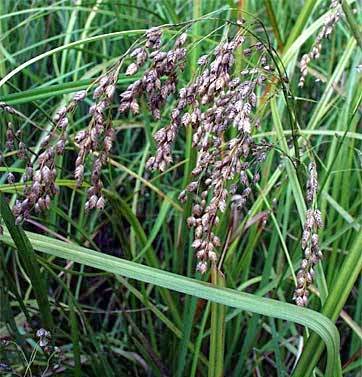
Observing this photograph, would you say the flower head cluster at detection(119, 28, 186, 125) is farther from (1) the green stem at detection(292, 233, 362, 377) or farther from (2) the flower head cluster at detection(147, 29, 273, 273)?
(1) the green stem at detection(292, 233, 362, 377)

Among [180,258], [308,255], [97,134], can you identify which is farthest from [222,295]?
[180,258]

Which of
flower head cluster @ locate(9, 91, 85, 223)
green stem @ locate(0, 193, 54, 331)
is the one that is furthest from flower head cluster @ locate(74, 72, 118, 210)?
green stem @ locate(0, 193, 54, 331)

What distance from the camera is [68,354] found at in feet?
4.05

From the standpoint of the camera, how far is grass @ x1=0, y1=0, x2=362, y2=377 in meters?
0.81

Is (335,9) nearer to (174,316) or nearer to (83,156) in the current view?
(83,156)

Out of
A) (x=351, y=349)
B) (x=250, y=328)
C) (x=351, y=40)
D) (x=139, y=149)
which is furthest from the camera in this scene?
(x=139, y=149)

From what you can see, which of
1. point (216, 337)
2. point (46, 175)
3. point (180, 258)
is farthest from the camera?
point (180, 258)

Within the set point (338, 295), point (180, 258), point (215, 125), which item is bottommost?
point (180, 258)

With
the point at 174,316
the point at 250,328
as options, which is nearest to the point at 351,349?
the point at 250,328

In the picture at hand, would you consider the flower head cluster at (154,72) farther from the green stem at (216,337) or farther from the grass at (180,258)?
the green stem at (216,337)

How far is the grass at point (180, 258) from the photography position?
0.81 meters

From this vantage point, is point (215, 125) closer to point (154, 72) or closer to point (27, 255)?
point (154, 72)

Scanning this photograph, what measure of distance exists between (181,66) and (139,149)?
3.26 feet

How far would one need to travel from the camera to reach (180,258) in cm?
123
